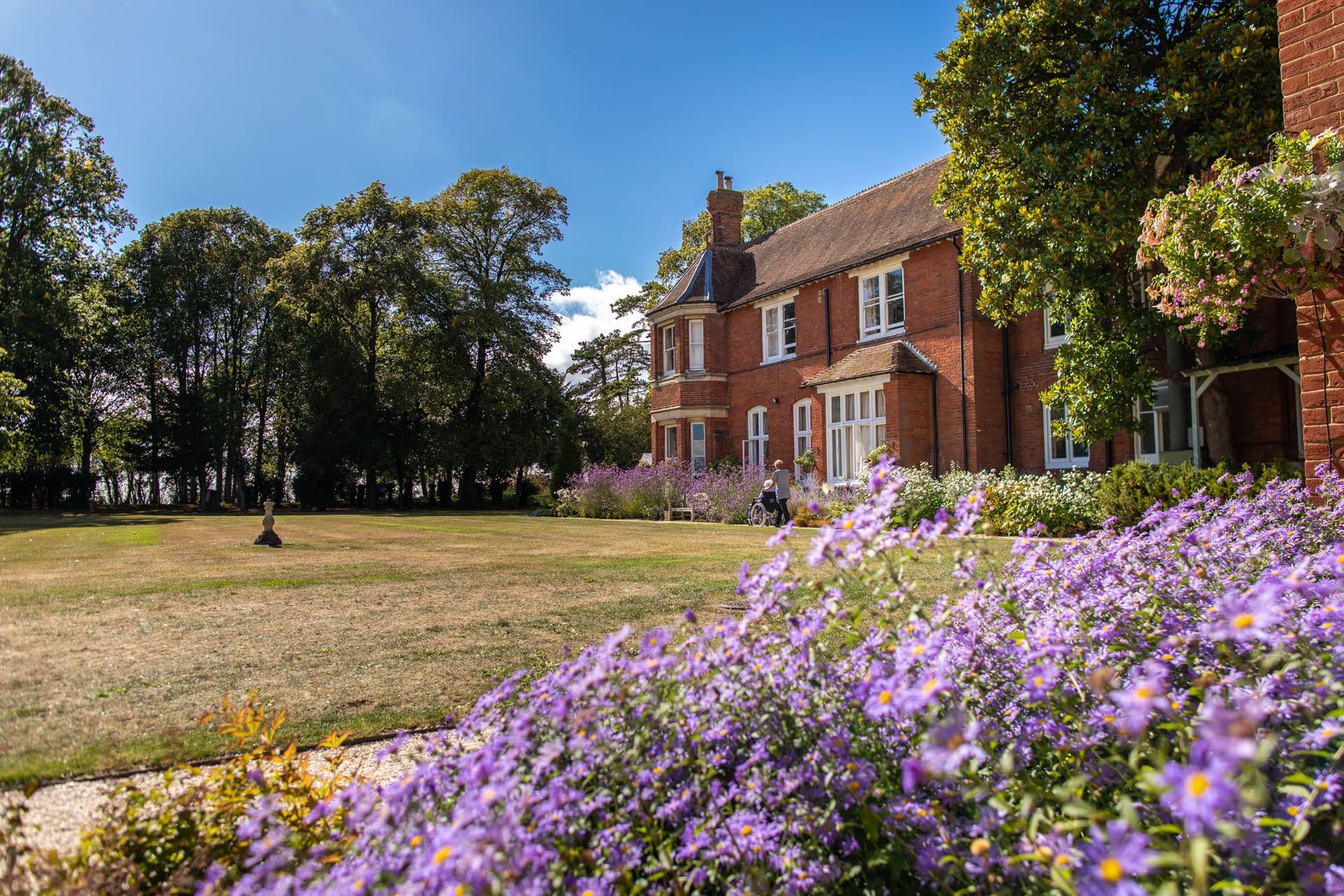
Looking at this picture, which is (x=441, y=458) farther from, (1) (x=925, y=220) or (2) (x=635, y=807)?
(2) (x=635, y=807)

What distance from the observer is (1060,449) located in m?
15.9

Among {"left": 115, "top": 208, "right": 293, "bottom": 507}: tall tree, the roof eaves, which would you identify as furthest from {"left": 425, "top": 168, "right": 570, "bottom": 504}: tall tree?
the roof eaves

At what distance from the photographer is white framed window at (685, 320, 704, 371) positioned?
24812mm

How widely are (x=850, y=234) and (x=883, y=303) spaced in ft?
10.0

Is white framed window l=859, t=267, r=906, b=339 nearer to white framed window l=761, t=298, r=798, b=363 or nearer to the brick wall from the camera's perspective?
white framed window l=761, t=298, r=798, b=363

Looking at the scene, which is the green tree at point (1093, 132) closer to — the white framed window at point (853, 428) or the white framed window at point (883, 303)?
the white framed window at point (853, 428)

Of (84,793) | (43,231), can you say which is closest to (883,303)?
(84,793)

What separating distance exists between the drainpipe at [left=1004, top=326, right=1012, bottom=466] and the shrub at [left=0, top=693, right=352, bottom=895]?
54.9 ft

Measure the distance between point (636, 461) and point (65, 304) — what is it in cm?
2314

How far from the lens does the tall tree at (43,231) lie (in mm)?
27078

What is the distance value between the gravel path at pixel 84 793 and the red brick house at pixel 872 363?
11.8 meters

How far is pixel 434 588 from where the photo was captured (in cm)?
744

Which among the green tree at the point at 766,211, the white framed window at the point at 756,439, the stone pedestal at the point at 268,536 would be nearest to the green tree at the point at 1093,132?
the white framed window at the point at 756,439

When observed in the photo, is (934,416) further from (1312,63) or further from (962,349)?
(1312,63)
